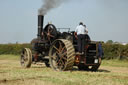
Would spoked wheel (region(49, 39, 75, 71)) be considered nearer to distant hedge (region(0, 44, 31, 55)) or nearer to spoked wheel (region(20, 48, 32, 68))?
spoked wheel (region(20, 48, 32, 68))

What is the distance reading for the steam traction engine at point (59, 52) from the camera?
506 inches

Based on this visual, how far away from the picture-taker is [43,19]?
16.5 metres

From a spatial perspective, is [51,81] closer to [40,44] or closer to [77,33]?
[77,33]

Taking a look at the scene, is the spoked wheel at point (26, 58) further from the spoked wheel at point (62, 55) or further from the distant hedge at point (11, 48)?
the distant hedge at point (11, 48)

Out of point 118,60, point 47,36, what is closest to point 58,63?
point 47,36

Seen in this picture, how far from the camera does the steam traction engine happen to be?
42.2 feet

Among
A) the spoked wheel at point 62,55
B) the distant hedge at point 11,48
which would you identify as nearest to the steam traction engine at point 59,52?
the spoked wheel at point 62,55

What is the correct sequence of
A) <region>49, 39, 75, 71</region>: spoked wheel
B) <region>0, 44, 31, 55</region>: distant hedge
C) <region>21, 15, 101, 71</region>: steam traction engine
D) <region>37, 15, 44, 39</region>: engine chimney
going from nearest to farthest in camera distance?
1. <region>49, 39, 75, 71</region>: spoked wheel
2. <region>21, 15, 101, 71</region>: steam traction engine
3. <region>37, 15, 44, 39</region>: engine chimney
4. <region>0, 44, 31, 55</region>: distant hedge

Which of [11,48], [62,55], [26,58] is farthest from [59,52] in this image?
[11,48]

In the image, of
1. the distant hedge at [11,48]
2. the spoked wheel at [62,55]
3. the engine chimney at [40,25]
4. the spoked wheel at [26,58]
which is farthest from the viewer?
the distant hedge at [11,48]

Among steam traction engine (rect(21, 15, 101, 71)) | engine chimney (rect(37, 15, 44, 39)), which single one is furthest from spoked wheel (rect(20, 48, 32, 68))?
engine chimney (rect(37, 15, 44, 39))

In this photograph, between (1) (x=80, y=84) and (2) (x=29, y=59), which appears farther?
(2) (x=29, y=59)

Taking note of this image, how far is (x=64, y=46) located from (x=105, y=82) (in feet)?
15.4

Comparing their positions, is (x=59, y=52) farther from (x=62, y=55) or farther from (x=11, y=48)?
(x=11, y=48)
